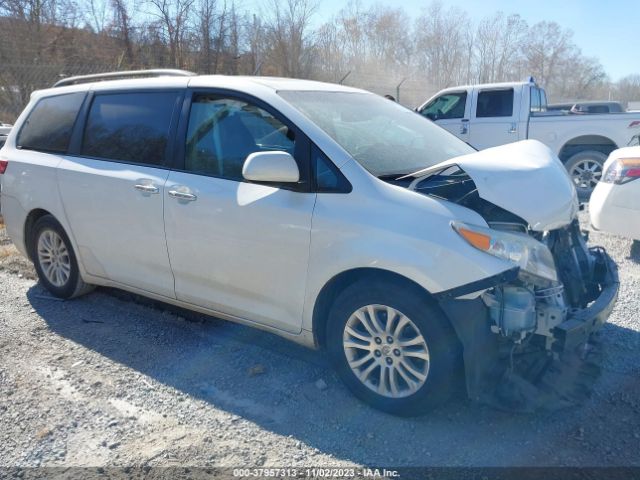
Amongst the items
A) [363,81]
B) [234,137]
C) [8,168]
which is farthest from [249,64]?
[234,137]

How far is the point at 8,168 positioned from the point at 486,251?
4.25 metres

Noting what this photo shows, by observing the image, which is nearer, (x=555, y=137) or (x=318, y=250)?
(x=318, y=250)

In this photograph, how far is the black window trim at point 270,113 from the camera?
3.21 meters

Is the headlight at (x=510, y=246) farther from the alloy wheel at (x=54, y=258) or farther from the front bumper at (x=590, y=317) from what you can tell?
the alloy wheel at (x=54, y=258)

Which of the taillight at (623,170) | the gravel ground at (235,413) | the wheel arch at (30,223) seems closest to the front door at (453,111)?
the taillight at (623,170)

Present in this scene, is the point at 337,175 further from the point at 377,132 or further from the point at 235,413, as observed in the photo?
the point at 235,413

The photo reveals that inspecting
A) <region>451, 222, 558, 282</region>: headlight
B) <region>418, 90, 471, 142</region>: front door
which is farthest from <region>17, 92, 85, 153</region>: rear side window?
<region>418, 90, 471, 142</region>: front door

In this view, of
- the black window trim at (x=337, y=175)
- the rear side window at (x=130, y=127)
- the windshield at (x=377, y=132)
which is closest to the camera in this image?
the black window trim at (x=337, y=175)

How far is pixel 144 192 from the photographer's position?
3.84 m

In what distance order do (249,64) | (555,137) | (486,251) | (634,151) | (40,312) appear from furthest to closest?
(249,64)
(555,137)
(634,151)
(40,312)
(486,251)

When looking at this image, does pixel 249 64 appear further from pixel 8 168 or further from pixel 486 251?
pixel 486 251

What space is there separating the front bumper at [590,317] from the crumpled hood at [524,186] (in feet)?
1.62

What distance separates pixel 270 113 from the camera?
3.43 m

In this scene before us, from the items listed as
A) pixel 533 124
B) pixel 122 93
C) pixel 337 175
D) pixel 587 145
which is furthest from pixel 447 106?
pixel 337 175
